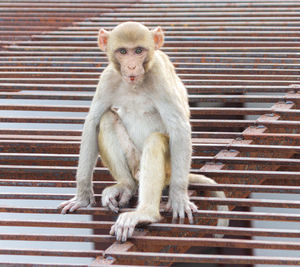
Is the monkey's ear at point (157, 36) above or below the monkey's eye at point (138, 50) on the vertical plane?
above

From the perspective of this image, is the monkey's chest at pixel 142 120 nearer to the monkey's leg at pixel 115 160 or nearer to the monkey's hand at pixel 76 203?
the monkey's leg at pixel 115 160

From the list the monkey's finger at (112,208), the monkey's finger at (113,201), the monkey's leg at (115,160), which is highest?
the monkey's leg at (115,160)

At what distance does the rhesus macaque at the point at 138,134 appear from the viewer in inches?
134

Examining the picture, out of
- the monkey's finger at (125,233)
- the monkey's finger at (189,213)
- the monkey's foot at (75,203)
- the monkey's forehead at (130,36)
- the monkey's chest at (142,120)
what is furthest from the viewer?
the monkey's chest at (142,120)

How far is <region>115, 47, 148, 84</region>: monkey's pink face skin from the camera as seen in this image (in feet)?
11.4

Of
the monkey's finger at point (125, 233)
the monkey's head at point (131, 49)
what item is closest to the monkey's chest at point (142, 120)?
the monkey's head at point (131, 49)

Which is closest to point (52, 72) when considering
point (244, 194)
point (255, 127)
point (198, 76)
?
point (198, 76)

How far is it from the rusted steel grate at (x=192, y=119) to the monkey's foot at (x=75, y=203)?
0.05 meters

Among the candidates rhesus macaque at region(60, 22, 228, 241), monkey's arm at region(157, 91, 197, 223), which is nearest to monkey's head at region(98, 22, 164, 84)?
rhesus macaque at region(60, 22, 228, 241)

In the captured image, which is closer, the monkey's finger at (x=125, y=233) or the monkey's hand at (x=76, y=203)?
the monkey's finger at (x=125, y=233)

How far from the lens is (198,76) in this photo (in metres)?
5.48

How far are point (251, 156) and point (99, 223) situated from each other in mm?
1232

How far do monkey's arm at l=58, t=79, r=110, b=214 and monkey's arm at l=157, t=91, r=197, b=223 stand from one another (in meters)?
0.36

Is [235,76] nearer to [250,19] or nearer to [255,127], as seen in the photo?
[255,127]
